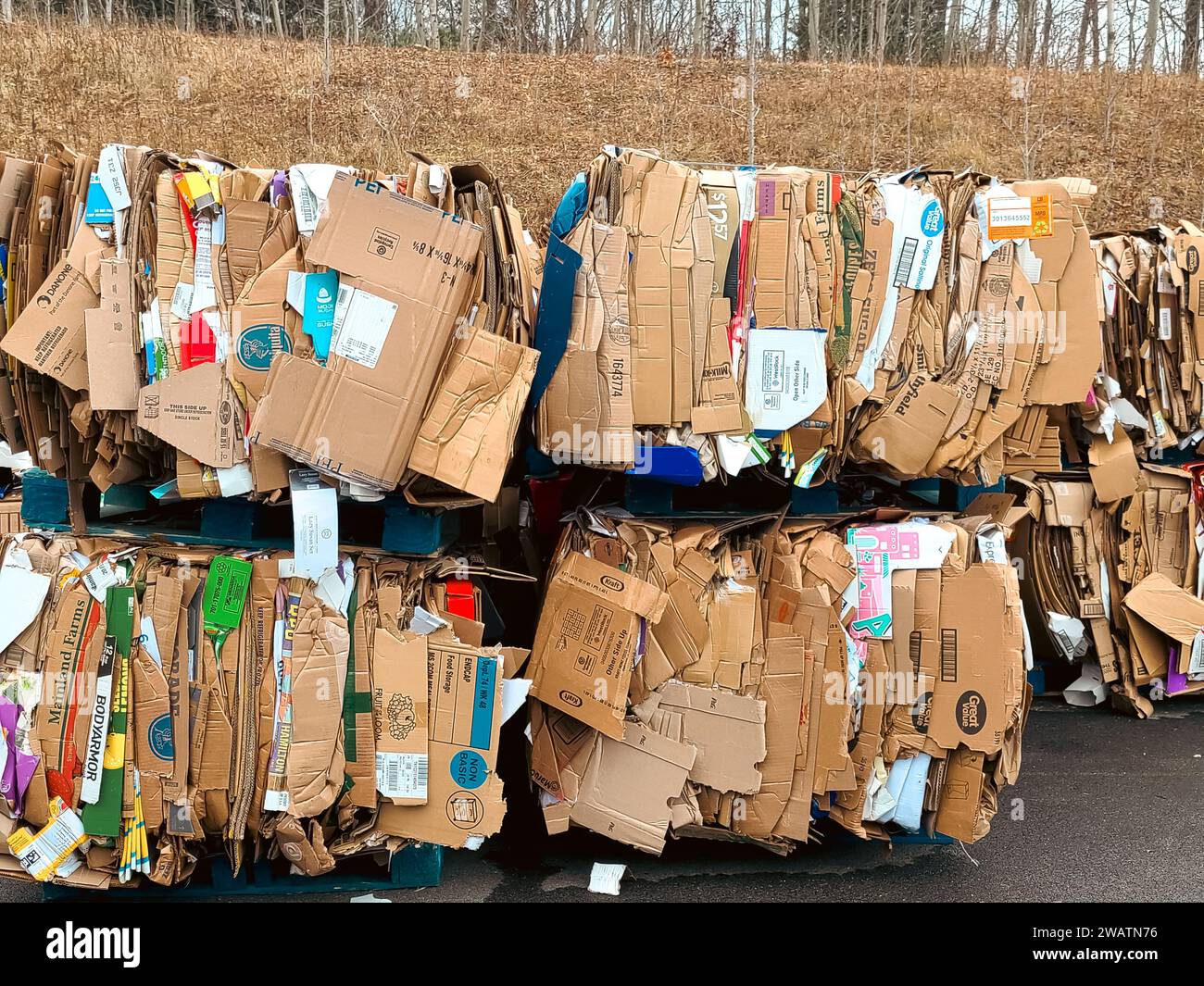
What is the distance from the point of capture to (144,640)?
3.00 metres

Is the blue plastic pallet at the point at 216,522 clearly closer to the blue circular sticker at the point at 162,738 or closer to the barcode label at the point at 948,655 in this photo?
the blue circular sticker at the point at 162,738

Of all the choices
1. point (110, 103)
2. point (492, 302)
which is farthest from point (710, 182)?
point (110, 103)

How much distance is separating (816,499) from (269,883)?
2.27 m

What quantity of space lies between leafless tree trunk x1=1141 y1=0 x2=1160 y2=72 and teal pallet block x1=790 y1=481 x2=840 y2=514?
49.8 feet

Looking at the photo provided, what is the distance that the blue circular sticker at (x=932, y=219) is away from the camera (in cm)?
330

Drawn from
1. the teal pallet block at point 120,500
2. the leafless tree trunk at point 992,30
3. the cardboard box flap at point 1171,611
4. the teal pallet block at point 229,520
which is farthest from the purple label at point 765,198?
the leafless tree trunk at point 992,30

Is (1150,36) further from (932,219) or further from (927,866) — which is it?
(927,866)

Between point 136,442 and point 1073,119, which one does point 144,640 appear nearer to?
point 136,442

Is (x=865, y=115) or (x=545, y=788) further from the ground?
(x=865, y=115)

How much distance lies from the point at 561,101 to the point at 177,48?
557 centimetres

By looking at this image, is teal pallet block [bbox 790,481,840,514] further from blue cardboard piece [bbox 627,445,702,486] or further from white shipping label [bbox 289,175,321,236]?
white shipping label [bbox 289,175,321,236]

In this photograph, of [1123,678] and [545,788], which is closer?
[545,788]

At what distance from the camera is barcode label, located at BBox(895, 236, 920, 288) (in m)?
3.30

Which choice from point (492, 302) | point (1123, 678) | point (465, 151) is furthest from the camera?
point (465, 151)
